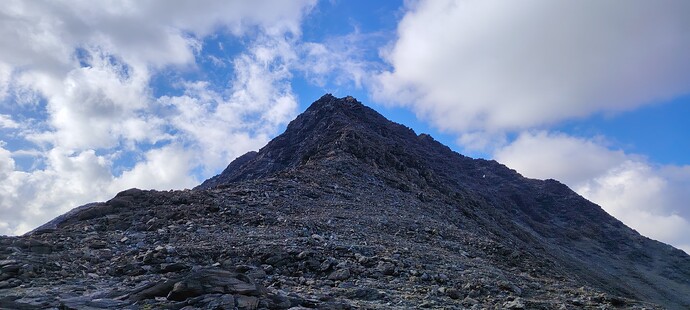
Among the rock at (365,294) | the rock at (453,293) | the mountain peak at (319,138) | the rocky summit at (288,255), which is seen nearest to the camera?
the rocky summit at (288,255)

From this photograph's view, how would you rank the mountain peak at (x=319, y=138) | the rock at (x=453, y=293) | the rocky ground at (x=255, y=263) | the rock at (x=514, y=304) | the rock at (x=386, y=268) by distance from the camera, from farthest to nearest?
the mountain peak at (x=319, y=138), the rock at (x=386, y=268), the rock at (x=453, y=293), the rock at (x=514, y=304), the rocky ground at (x=255, y=263)

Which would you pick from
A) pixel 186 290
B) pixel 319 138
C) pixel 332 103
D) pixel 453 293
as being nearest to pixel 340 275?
pixel 453 293

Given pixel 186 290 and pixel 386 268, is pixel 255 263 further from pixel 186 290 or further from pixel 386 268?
pixel 186 290

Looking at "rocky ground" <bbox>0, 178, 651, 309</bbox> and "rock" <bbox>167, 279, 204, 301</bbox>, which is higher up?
"rocky ground" <bbox>0, 178, 651, 309</bbox>

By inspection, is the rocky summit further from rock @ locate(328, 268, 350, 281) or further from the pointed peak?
the pointed peak

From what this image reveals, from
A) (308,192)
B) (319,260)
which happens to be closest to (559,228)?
(308,192)

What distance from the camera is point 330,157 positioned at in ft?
148

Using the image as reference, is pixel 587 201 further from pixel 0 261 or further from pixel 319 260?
pixel 0 261

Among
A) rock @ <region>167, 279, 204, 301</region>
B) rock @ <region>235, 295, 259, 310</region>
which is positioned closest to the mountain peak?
rock @ <region>167, 279, 204, 301</region>

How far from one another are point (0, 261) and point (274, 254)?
802 centimetres

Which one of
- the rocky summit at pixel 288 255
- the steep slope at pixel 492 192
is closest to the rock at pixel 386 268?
the rocky summit at pixel 288 255

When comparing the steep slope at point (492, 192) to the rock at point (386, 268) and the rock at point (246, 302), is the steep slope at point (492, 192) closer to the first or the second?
the rock at point (386, 268)

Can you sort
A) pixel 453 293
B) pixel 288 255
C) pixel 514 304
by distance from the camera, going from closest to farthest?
pixel 514 304, pixel 453 293, pixel 288 255

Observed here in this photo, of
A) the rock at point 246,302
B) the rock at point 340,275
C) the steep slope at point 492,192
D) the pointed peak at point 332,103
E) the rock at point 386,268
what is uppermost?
the pointed peak at point 332,103
